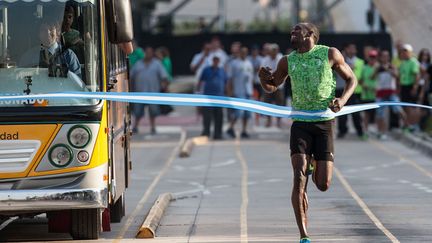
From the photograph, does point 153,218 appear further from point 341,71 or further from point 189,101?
point 341,71

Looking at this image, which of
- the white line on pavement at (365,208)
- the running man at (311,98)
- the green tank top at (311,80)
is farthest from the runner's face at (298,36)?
the white line on pavement at (365,208)

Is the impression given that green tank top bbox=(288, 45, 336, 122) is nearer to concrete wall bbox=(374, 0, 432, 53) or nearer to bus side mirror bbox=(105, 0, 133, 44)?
bus side mirror bbox=(105, 0, 133, 44)

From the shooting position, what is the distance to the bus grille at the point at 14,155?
11.6 meters

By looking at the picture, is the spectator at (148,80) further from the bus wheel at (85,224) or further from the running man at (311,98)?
the running man at (311,98)

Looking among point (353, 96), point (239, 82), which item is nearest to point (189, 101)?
point (353, 96)

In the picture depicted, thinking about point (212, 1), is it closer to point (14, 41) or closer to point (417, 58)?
point (417, 58)

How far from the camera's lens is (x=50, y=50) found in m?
11.9

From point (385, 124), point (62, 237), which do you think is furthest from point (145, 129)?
point (62, 237)

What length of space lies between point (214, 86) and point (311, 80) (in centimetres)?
1675

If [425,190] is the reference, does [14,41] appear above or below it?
above

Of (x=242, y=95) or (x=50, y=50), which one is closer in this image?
A: (x=50, y=50)

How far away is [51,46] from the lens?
11930 millimetres

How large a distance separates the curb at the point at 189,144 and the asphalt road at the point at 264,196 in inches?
5.8

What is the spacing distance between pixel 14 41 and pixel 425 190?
24.2 ft
